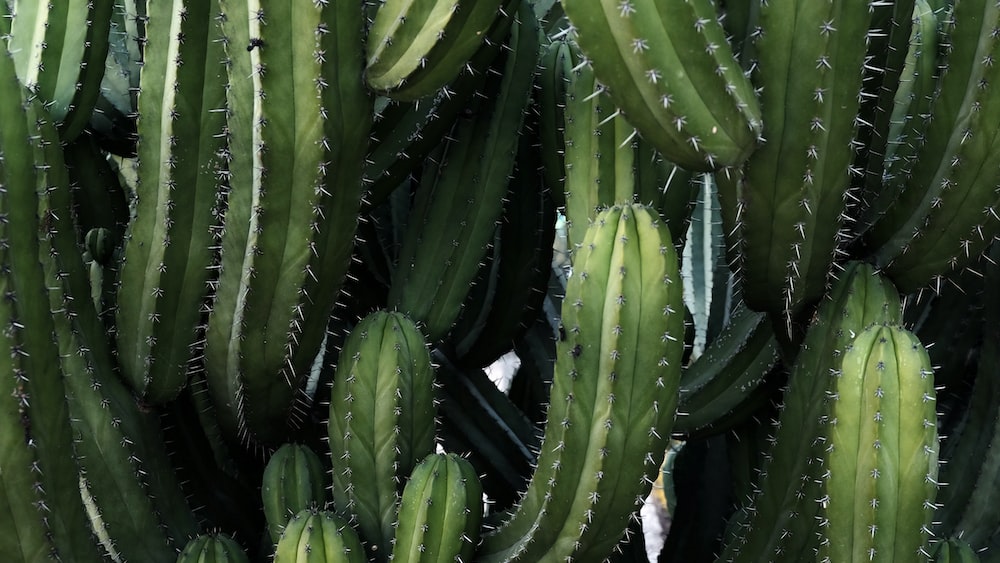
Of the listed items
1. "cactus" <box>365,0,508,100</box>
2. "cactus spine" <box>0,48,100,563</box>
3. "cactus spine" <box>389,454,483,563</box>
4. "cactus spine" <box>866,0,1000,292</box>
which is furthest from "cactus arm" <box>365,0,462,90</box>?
"cactus spine" <box>866,0,1000,292</box>

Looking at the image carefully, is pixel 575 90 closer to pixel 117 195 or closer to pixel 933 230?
pixel 933 230

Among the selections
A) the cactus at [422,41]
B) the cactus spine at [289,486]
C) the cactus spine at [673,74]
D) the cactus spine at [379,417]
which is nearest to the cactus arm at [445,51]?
the cactus at [422,41]

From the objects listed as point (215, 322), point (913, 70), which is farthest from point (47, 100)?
point (913, 70)

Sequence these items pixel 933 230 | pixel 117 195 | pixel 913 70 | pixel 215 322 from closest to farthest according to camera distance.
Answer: pixel 933 230, pixel 215 322, pixel 913 70, pixel 117 195

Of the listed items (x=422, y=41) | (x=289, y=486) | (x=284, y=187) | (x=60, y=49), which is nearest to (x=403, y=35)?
(x=422, y=41)

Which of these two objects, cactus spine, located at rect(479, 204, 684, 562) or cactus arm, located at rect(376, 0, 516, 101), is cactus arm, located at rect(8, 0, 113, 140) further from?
cactus spine, located at rect(479, 204, 684, 562)
